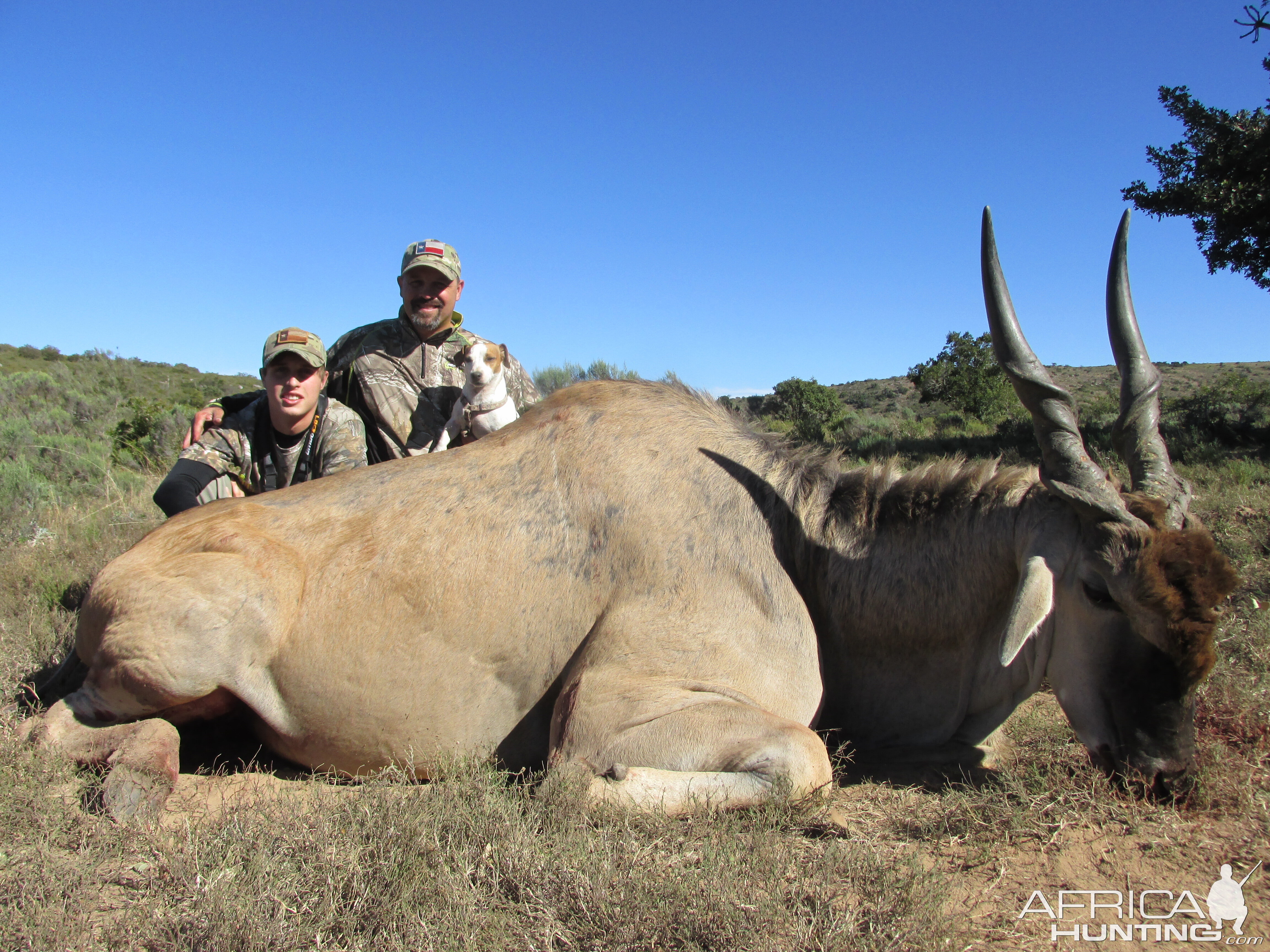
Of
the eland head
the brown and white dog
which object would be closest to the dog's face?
the brown and white dog

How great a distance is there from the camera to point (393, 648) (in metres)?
3.60

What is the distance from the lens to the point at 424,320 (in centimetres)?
706

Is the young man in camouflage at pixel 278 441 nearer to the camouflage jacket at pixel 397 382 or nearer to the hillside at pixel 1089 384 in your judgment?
the camouflage jacket at pixel 397 382

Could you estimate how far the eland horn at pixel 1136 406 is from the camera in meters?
3.45

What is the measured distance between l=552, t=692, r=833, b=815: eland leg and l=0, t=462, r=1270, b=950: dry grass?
0.08 meters

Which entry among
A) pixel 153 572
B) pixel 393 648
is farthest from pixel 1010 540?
pixel 153 572

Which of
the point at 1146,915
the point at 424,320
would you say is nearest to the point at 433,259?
the point at 424,320

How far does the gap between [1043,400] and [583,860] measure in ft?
8.57

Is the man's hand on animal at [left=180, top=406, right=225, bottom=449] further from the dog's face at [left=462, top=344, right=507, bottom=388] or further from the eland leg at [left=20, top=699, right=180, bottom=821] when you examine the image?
the eland leg at [left=20, top=699, right=180, bottom=821]

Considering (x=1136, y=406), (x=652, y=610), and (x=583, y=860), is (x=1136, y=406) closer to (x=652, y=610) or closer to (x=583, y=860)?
(x=652, y=610)

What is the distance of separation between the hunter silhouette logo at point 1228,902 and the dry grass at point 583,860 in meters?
0.04

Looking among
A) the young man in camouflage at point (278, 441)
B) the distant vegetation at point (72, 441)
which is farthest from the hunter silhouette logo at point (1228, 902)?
the distant vegetation at point (72, 441)

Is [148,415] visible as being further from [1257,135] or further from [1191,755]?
[1257,135]

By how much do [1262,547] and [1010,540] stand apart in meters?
4.17
